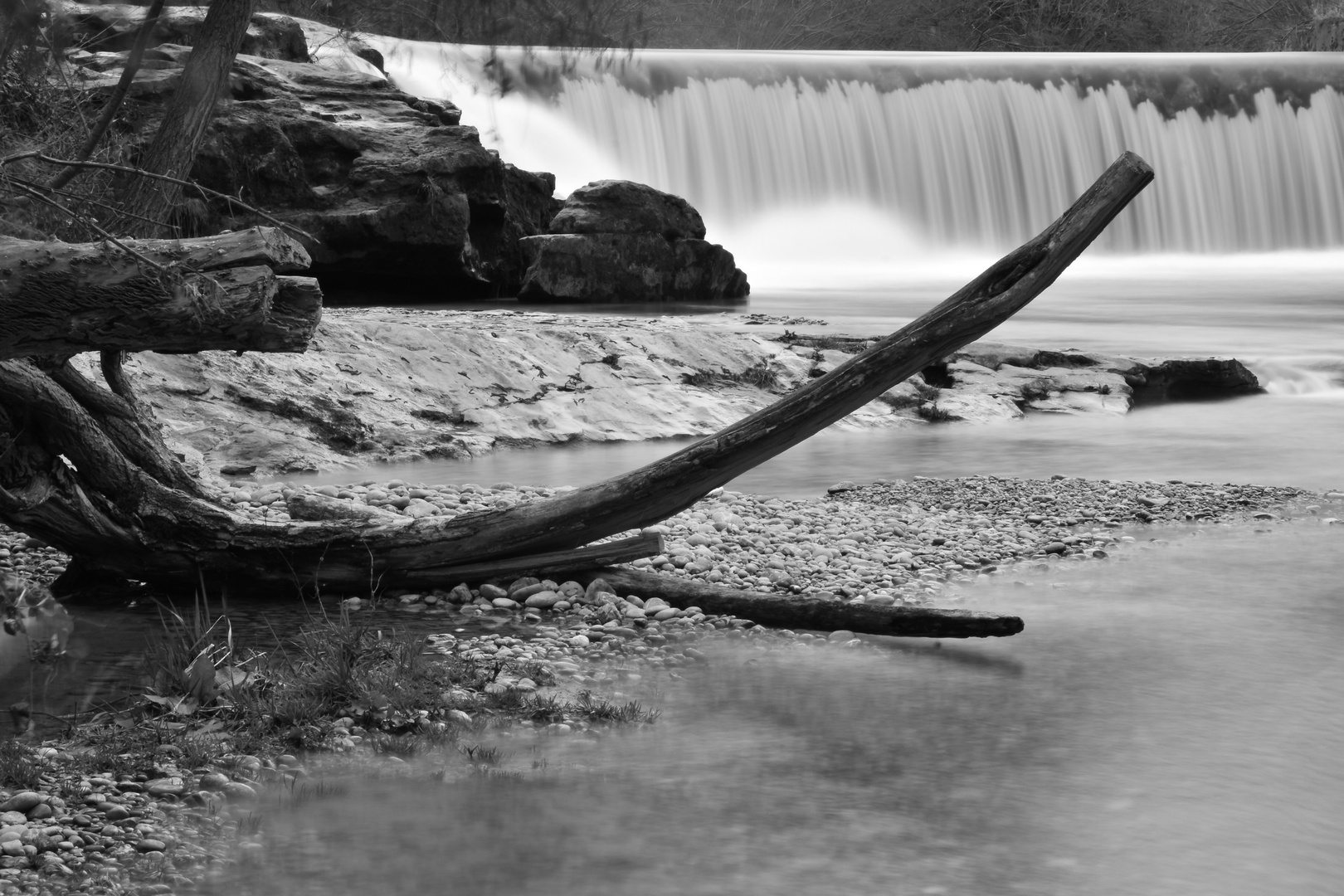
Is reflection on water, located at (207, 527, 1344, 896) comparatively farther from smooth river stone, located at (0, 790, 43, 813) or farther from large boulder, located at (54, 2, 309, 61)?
large boulder, located at (54, 2, 309, 61)

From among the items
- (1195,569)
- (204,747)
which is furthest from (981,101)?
(204,747)

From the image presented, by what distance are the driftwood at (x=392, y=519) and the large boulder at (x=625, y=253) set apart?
10443mm

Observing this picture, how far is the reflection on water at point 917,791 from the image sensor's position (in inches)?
140

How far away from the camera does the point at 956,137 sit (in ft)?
80.5

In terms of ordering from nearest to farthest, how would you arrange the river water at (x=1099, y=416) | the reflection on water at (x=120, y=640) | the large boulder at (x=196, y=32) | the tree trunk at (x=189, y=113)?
the reflection on water at (x=120, y=640) < the tree trunk at (x=189, y=113) < the river water at (x=1099, y=416) < the large boulder at (x=196, y=32)

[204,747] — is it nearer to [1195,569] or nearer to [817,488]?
[1195,569]

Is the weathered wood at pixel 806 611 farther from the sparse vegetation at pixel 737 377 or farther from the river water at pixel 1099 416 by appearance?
the sparse vegetation at pixel 737 377

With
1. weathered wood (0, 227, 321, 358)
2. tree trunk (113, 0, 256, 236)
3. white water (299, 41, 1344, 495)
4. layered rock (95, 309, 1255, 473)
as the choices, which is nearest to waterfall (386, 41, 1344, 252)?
white water (299, 41, 1344, 495)

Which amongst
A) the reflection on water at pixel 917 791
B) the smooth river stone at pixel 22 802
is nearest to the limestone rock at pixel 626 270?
the reflection on water at pixel 917 791

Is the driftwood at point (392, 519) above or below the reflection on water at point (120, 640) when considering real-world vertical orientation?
above

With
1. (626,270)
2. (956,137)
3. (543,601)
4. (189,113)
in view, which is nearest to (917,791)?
(543,601)

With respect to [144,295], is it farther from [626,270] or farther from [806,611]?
[626,270]

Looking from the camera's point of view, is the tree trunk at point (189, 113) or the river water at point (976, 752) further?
the tree trunk at point (189, 113)

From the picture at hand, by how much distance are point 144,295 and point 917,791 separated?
95.1 inches
